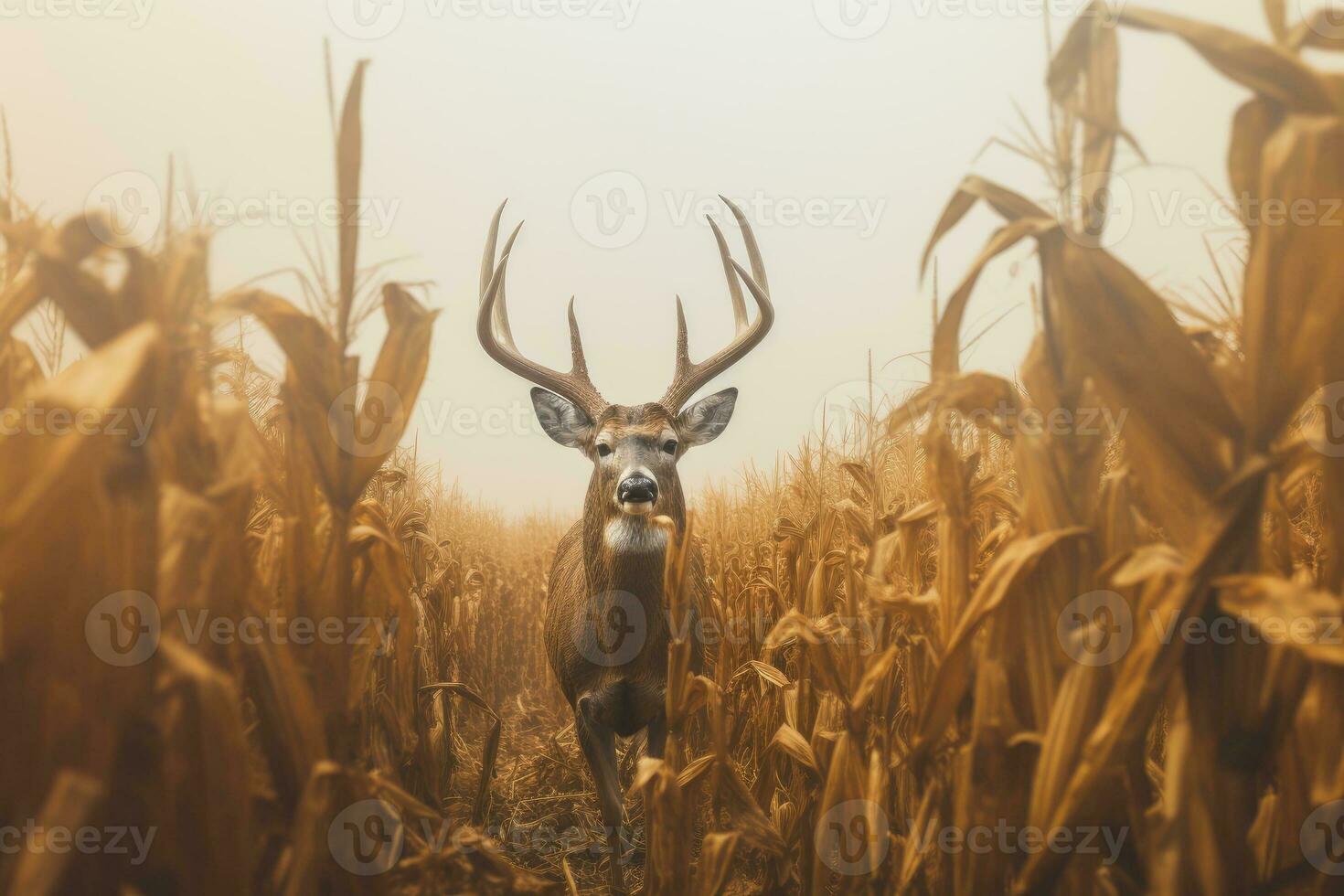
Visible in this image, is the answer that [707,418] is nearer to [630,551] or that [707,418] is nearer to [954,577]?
[630,551]

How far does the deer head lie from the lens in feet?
14.0

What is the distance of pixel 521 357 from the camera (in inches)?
195

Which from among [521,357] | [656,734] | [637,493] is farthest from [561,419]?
[656,734]

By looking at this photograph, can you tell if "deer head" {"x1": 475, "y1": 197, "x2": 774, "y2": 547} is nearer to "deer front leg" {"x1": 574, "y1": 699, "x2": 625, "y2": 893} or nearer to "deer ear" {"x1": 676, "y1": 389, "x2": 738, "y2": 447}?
"deer ear" {"x1": 676, "y1": 389, "x2": 738, "y2": 447}

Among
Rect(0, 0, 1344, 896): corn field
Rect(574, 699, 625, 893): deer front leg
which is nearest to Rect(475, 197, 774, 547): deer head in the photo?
Rect(574, 699, 625, 893): deer front leg

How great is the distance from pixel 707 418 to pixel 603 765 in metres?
2.33

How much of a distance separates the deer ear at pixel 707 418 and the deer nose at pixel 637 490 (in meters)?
1.26

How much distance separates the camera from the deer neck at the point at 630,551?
4.11m

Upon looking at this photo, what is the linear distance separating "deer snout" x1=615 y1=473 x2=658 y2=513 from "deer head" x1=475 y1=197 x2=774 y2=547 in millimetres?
293

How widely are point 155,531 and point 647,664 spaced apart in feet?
9.95

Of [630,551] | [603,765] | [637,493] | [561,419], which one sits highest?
[561,419]

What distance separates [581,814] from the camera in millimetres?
4648

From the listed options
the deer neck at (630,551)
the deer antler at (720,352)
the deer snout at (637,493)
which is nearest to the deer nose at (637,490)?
the deer snout at (637,493)

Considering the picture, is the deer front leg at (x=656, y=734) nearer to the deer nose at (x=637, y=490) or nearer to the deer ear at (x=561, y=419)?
the deer nose at (x=637, y=490)
